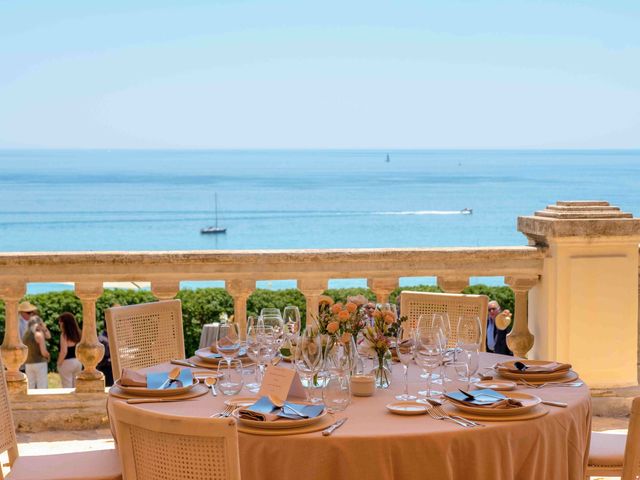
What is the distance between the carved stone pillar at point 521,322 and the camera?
595 centimetres

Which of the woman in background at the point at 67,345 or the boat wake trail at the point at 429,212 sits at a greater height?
the woman in background at the point at 67,345

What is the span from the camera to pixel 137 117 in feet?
276

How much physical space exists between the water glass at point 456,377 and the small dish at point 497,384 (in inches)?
2.2

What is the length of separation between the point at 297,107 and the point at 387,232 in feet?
76.8

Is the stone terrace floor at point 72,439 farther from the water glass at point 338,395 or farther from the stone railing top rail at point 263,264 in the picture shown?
the water glass at point 338,395

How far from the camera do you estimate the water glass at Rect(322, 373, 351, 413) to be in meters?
3.41

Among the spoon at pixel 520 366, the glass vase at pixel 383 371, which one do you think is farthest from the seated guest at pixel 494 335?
the glass vase at pixel 383 371

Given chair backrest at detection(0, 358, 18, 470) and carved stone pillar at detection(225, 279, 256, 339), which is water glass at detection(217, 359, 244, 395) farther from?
carved stone pillar at detection(225, 279, 256, 339)

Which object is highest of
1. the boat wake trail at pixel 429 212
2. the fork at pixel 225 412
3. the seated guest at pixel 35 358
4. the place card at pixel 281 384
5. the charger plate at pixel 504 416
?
the place card at pixel 281 384

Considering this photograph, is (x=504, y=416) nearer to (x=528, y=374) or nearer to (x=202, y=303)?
(x=528, y=374)

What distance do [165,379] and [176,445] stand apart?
1006mm

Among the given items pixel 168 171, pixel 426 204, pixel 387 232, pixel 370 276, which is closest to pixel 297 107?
pixel 426 204

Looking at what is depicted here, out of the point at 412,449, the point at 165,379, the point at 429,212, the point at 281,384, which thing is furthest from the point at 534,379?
the point at 429,212

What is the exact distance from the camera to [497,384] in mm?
3785
